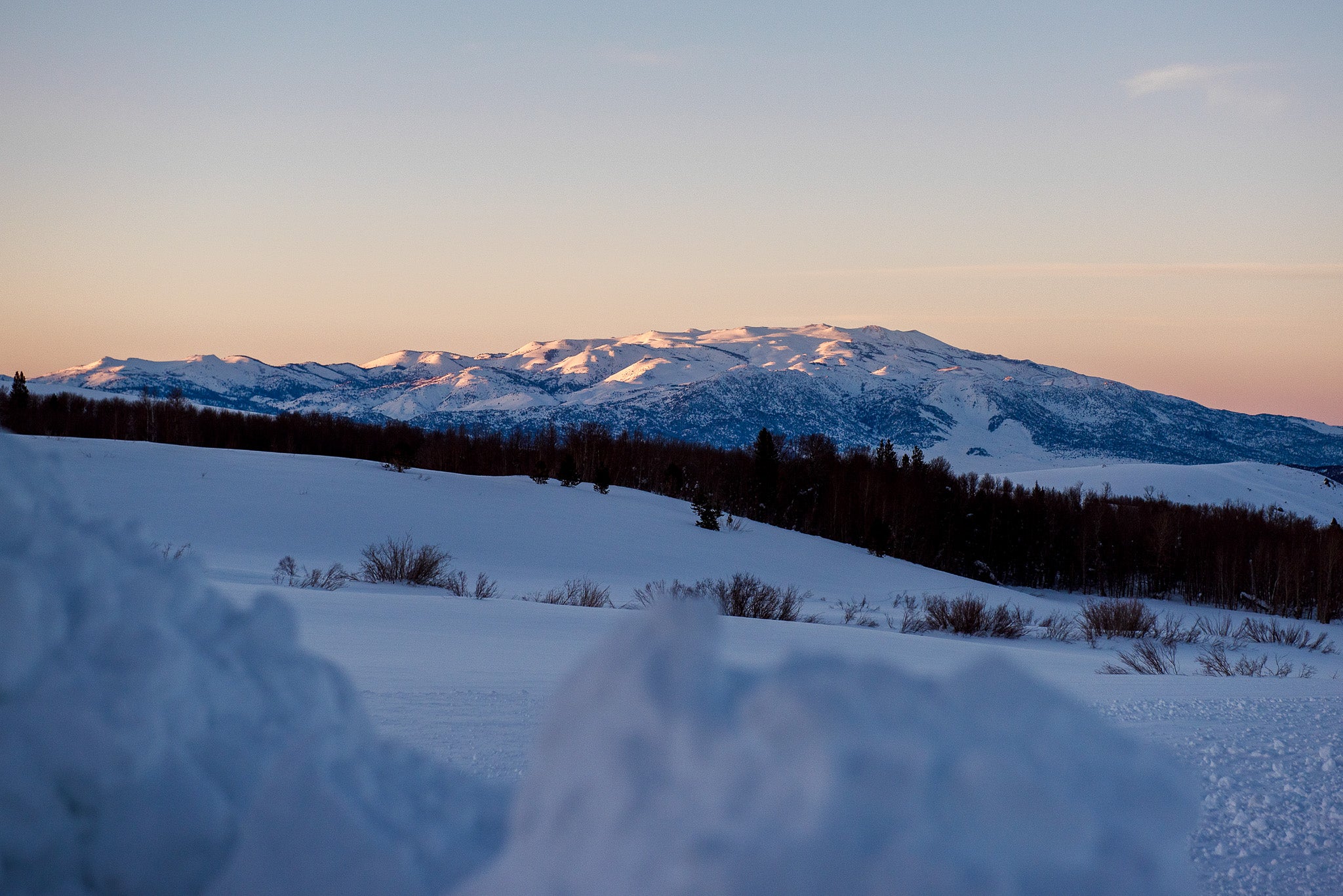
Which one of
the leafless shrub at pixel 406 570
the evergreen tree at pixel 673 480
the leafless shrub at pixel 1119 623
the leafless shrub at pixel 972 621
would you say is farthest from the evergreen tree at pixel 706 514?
the leafless shrub at pixel 406 570

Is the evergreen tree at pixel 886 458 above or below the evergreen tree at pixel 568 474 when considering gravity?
above

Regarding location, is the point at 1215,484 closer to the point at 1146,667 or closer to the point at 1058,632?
the point at 1058,632

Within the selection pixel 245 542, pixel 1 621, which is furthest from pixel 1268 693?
pixel 245 542

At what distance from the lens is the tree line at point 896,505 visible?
40656 millimetres

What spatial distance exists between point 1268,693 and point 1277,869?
3.54 metres

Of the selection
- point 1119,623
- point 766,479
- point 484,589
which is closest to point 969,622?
point 1119,623

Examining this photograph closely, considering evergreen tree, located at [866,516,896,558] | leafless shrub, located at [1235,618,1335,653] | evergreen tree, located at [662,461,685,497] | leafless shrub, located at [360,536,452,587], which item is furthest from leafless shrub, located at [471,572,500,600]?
evergreen tree, located at [662,461,685,497]

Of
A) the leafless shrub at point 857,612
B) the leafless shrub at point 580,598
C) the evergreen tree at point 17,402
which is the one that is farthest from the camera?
the evergreen tree at point 17,402

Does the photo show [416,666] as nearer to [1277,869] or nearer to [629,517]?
[1277,869]

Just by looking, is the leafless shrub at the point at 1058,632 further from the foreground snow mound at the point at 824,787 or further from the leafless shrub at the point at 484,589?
the foreground snow mound at the point at 824,787

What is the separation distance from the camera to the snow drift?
51 centimetres

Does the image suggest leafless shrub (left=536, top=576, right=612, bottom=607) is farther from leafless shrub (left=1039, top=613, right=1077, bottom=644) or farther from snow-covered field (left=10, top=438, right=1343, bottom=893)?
leafless shrub (left=1039, top=613, right=1077, bottom=644)

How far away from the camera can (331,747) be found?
30.3 inches

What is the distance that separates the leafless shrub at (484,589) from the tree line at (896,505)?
64.3ft
